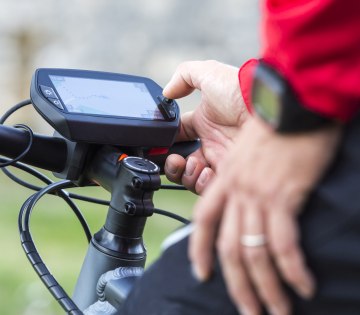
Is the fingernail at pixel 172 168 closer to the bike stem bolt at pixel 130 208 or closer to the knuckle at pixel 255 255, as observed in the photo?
the bike stem bolt at pixel 130 208

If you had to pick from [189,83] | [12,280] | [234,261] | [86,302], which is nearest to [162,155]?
[189,83]

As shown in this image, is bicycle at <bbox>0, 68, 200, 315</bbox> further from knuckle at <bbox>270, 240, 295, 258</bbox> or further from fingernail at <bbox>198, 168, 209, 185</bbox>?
knuckle at <bbox>270, 240, 295, 258</bbox>

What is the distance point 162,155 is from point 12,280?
11.3 feet

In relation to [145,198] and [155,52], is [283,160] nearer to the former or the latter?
[145,198]

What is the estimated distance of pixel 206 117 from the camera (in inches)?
77.0

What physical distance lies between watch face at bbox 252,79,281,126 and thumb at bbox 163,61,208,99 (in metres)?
0.66

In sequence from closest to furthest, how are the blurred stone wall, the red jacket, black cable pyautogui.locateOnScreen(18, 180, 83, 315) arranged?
the red jacket → black cable pyautogui.locateOnScreen(18, 180, 83, 315) → the blurred stone wall

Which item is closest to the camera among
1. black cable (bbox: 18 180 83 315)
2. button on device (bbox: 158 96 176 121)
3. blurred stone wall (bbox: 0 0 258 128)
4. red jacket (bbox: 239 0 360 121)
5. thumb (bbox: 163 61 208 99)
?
red jacket (bbox: 239 0 360 121)

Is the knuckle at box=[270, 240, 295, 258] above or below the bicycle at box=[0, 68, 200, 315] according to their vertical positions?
above

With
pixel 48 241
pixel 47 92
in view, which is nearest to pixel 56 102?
→ pixel 47 92

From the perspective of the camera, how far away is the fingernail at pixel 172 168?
5.79 ft

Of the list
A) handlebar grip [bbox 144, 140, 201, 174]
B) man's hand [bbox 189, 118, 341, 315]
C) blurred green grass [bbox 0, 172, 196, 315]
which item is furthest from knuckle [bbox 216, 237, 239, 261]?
blurred green grass [bbox 0, 172, 196, 315]

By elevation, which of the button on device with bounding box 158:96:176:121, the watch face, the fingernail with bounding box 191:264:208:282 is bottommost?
the button on device with bounding box 158:96:176:121

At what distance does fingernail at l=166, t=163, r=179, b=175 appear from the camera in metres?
1.76
